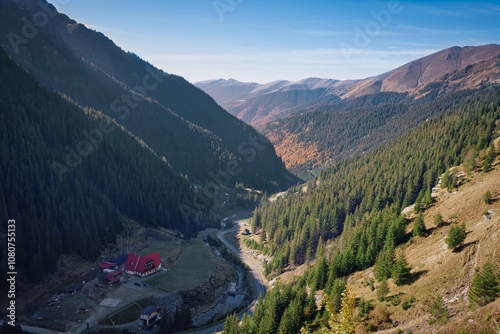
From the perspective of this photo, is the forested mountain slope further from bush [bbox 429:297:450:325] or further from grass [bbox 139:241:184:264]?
bush [bbox 429:297:450:325]

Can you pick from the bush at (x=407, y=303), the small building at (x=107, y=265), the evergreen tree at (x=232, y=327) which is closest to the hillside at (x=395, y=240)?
the bush at (x=407, y=303)

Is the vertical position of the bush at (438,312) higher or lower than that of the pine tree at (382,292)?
higher

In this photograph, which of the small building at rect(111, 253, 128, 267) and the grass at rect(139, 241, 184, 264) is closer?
the small building at rect(111, 253, 128, 267)

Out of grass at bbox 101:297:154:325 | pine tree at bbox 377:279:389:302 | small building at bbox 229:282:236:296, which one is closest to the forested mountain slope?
small building at bbox 229:282:236:296

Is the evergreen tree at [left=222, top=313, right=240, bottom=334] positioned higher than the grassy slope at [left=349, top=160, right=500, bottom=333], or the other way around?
the grassy slope at [left=349, top=160, right=500, bottom=333]

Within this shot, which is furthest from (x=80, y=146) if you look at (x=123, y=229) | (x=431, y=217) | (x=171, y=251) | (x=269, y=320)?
(x=431, y=217)

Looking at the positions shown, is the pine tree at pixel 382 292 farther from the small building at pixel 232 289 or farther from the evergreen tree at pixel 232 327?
the small building at pixel 232 289
